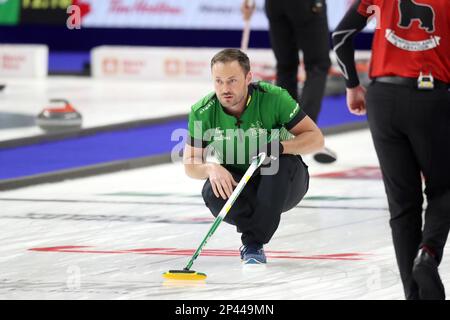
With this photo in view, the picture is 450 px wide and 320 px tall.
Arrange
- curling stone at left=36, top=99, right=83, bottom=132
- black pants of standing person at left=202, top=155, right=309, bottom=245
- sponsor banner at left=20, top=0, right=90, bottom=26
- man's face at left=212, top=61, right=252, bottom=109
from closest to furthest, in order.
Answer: man's face at left=212, top=61, right=252, bottom=109 → black pants of standing person at left=202, top=155, right=309, bottom=245 → curling stone at left=36, top=99, right=83, bottom=132 → sponsor banner at left=20, top=0, right=90, bottom=26

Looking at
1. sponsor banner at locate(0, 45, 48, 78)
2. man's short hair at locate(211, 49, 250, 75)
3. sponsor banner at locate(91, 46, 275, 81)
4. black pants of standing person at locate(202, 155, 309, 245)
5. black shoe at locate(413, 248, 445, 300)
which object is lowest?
sponsor banner at locate(0, 45, 48, 78)

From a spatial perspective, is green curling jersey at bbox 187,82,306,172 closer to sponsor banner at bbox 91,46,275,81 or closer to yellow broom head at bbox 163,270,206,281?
yellow broom head at bbox 163,270,206,281

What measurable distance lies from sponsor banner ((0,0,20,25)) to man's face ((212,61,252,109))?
574 inches

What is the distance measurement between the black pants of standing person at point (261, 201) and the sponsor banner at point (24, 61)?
41.1ft

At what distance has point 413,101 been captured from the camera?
478cm

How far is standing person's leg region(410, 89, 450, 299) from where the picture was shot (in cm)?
474

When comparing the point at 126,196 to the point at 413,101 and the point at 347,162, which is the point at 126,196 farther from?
the point at 413,101

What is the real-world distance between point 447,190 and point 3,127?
7.81 m

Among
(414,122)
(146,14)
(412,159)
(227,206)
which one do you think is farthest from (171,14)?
(414,122)

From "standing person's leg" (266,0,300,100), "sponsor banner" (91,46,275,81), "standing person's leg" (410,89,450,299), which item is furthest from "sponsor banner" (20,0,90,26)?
"standing person's leg" (410,89,450,299)

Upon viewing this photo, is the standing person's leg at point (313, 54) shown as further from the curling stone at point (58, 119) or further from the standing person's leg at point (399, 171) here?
the standing person's leg at point (399, 171)

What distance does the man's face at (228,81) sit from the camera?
19.0 ft

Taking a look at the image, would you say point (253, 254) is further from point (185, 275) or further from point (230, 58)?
point (230, 58)
